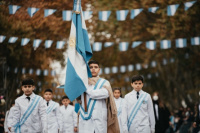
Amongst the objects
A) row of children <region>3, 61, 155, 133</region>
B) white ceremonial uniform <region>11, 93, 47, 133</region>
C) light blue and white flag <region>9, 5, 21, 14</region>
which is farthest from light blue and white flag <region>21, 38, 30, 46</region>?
white ceremonial uniform <region>11, 93, 47, 133</region>

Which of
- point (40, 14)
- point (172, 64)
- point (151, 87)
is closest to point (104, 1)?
point (40, 14)

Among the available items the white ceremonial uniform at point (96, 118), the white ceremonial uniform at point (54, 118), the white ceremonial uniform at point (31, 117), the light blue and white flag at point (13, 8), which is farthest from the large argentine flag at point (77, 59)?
the light blue and white flag at point (13, 8)

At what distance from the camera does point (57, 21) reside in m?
22.7

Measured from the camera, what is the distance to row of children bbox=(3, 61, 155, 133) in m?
7.81

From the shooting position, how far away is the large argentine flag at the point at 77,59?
777 cm

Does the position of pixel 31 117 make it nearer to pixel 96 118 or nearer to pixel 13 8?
pixel 96 118

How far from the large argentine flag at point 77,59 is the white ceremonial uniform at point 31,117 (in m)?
2.08

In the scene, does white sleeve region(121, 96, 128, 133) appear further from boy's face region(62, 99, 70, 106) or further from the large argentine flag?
boy's face region(62, 99, 70, 106)

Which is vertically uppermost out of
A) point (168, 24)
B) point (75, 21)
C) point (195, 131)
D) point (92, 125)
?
point (168, 24)

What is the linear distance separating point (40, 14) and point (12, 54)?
7.15 m

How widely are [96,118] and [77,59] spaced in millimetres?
1250

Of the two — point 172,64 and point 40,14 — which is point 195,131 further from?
point 172,64

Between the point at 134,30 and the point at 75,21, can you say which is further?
the point at 134,30

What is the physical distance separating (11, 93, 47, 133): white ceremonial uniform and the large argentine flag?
2.08 m
